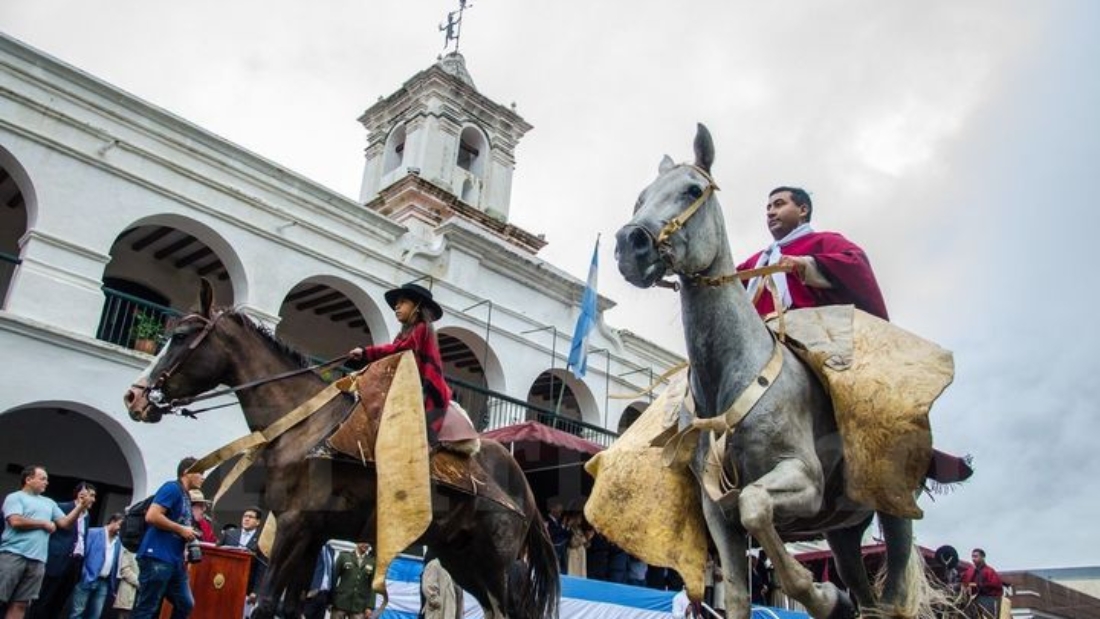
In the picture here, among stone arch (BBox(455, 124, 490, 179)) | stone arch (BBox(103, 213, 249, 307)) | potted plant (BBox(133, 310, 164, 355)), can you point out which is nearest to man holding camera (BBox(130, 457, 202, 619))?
potted plant (BBox(133, 310, 164, 355))

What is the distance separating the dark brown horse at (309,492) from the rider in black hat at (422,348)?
1.61ft

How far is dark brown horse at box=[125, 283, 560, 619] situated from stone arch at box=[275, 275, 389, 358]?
39.9ft

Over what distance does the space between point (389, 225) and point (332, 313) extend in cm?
344

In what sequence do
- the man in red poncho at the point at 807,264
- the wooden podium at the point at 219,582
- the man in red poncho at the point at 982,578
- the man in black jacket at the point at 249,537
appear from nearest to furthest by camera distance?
1. the man in red poncho at the point at 807,264
2. the wooden podium at the point at 219,582
3. the man in black jacket at the point at 249,537
4. the man in red poncho at the point at 982,578

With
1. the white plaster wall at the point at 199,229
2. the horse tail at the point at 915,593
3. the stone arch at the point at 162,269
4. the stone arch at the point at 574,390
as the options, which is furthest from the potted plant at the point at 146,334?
the horse tail at the point at 915,593

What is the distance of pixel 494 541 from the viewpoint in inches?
273

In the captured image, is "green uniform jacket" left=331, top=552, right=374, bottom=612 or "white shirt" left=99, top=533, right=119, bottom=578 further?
"green uniform jacket" left=331, top=552, right=374, bottom=612

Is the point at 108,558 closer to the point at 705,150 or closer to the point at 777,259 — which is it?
the point at 777,259

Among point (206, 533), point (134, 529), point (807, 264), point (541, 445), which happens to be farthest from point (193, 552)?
point (541, 445)

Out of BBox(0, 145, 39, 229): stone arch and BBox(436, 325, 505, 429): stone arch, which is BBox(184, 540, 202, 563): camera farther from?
BBox(436, 325, 505, 429): stone arch

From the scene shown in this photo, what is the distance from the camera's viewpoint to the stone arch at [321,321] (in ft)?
65.8

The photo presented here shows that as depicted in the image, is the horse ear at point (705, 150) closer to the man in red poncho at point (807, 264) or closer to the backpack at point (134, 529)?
the man in red poncho at point (807, 264)

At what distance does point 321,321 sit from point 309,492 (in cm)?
1604

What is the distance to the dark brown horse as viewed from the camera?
5.94 m
